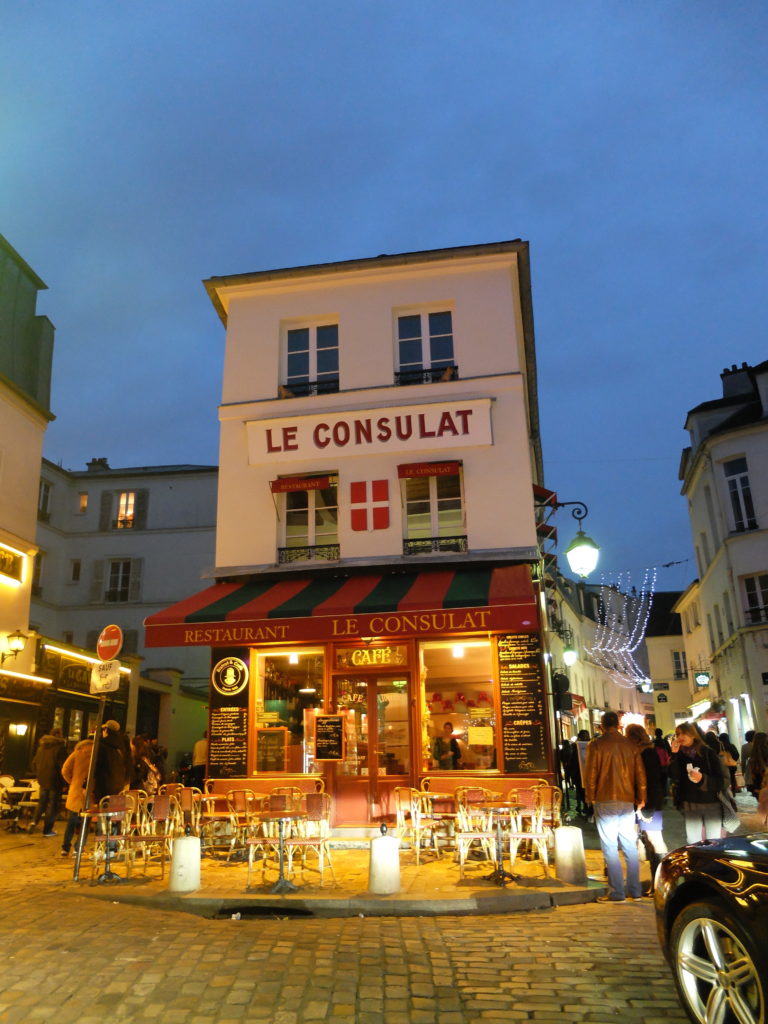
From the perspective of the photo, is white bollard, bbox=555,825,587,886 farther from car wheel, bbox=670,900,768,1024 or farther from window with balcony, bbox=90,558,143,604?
window with balcony, bbox=90,558,143,604

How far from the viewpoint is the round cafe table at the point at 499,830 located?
814cm

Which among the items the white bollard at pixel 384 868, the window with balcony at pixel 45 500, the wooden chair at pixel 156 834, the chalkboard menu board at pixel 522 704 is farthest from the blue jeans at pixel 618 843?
the window with balcony at pixel 45 500

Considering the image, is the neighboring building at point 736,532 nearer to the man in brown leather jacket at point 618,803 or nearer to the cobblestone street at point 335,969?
the man in brown leather jacket at point 618,803

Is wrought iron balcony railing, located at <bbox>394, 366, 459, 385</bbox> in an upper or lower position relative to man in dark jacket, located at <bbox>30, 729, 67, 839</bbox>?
upper

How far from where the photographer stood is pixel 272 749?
12.2m

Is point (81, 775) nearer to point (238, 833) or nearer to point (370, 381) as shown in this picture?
point (238, 833)

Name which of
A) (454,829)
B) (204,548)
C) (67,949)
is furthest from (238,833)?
(204,548)

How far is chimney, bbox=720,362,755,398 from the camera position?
26891 mm

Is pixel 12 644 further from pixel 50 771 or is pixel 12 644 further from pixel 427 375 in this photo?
pixel 427 375

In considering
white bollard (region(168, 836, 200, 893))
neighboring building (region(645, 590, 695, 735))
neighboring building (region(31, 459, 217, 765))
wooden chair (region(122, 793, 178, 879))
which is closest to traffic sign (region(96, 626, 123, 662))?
wooden chair (region(122, 793, 178, 879))

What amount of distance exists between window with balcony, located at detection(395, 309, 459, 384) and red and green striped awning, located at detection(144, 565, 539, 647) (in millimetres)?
3572

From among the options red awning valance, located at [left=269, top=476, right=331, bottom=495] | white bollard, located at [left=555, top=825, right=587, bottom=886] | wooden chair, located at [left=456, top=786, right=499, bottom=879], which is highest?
red awning valance, located at [left=269, top=476, right=331, bottom=495]

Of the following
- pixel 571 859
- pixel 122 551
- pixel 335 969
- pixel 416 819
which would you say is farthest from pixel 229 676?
pixel 122 551

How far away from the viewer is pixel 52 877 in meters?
9.01
